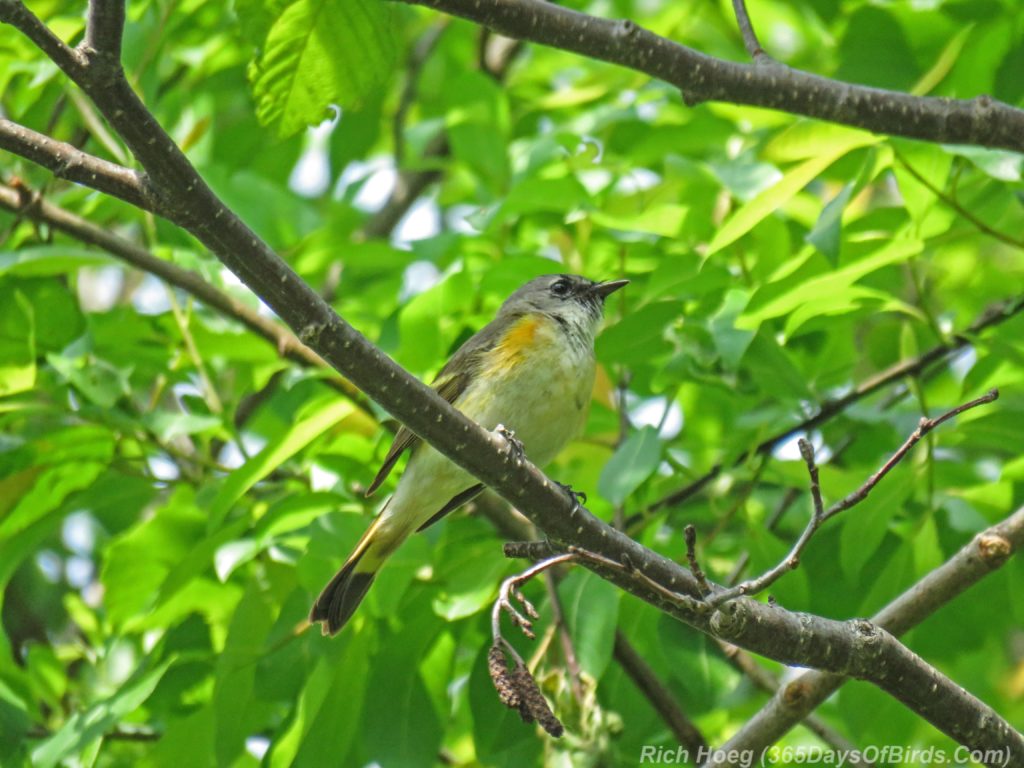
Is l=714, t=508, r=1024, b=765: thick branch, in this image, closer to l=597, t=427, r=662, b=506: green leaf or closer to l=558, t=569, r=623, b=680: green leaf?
l=558, t=569, r=623, b=680: green leaf

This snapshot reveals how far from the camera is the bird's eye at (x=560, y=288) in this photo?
19.6 ft

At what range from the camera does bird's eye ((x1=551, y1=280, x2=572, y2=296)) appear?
5.96 m

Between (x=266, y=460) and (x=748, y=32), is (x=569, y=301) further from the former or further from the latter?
(x=748, y=32)

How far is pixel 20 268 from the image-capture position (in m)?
→ 4.66

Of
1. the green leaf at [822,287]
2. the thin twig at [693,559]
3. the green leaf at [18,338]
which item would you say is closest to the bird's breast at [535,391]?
the green leaf at [822,287]

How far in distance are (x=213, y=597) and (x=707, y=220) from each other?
261 cm

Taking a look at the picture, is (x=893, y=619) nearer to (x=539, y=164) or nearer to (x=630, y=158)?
(x=539, y=164)

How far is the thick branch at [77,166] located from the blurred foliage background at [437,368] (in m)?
0.87

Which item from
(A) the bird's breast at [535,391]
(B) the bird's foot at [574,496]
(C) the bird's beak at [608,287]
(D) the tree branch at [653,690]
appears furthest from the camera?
(C) the bird's beak at [608,287]

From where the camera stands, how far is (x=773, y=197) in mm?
4062

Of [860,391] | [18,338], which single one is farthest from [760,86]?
[18,338]

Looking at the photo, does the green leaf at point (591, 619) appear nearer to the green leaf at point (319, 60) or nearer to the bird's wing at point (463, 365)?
the bird's wing at point (463, 365)

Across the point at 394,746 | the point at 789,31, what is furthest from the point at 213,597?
the point at 789,31

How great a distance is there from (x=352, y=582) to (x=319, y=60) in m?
1.92
